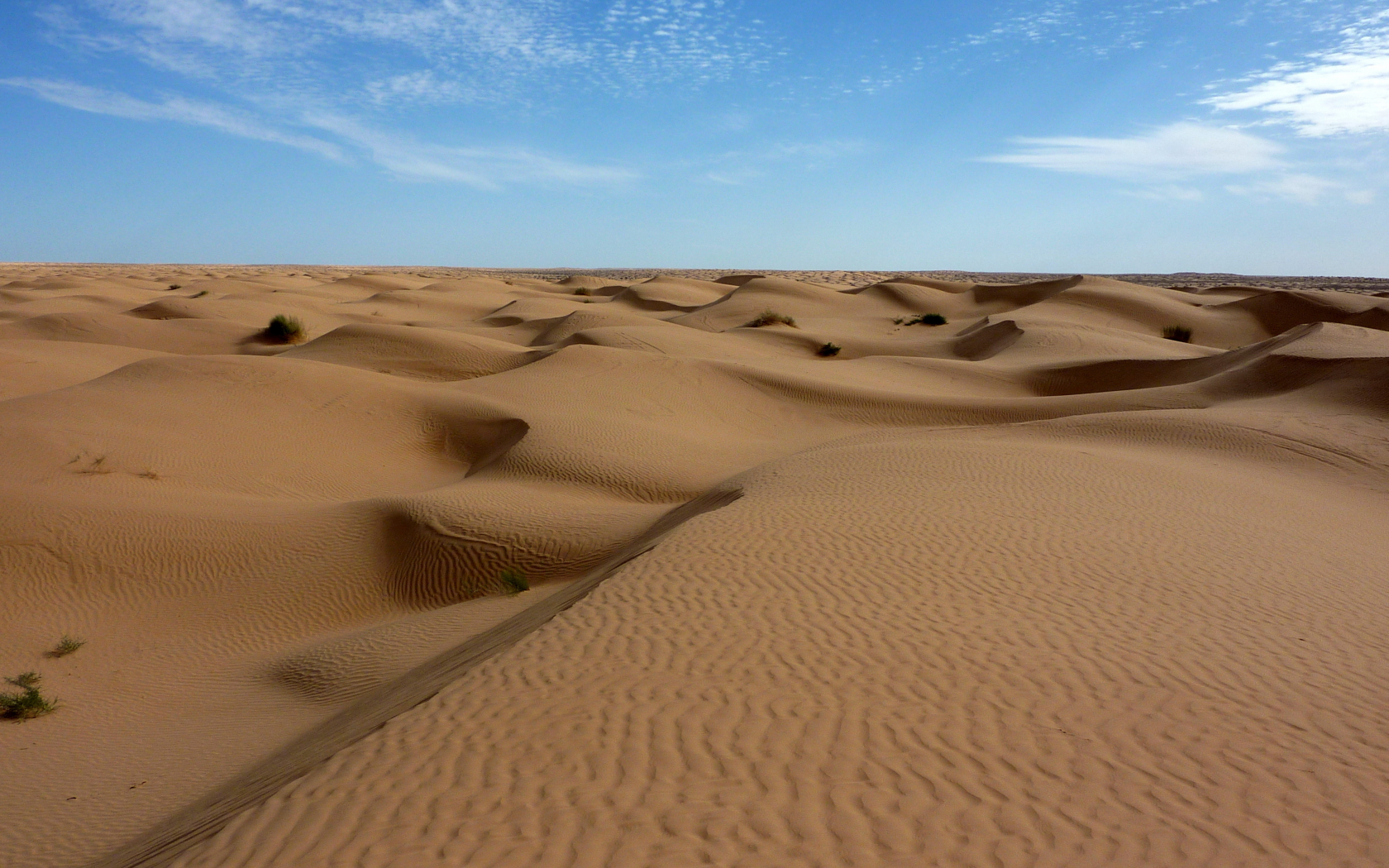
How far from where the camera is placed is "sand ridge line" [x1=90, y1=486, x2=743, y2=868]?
479 centimetres

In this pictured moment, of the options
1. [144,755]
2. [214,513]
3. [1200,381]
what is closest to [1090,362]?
[1200,381]

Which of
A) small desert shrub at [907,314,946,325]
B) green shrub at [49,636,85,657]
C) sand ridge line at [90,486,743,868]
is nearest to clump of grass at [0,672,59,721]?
green shrub at [49,636,85,657]

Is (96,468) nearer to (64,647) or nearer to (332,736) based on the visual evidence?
(64,647)

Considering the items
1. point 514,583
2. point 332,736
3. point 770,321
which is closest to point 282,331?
point 770,321

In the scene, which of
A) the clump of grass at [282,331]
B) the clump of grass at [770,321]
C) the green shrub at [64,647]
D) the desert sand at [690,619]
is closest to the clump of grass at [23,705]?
the desert sand at [690,619]

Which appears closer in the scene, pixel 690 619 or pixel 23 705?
pixel 690 619

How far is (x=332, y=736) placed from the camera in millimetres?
5941

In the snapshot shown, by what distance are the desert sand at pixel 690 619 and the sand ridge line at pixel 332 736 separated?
0.07 m

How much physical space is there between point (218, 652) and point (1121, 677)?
869cm

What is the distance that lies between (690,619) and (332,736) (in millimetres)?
2408

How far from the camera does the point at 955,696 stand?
5.01 m

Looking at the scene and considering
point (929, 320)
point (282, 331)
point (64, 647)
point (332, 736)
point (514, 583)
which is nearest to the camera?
point (332, 736)

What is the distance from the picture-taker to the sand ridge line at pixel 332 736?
15.7 feet

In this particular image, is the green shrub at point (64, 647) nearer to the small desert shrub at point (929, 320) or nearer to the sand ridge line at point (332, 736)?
the sand ridge line at point (332, 736)
